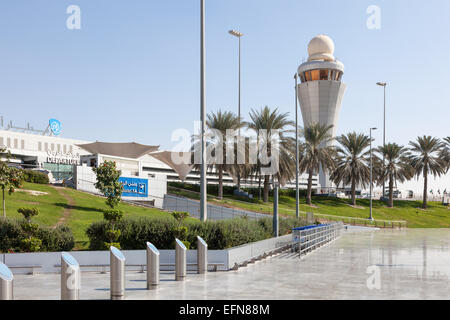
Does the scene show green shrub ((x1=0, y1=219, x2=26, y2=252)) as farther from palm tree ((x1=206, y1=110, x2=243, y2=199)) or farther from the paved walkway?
palm tree ((x1=206, y1=110, x2=243, y2=199))

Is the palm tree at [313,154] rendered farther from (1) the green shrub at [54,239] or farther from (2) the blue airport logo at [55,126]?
(2) the blue airport logo at [55,126]

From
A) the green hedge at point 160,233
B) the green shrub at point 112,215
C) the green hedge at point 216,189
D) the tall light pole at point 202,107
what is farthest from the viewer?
the green hedge at point 216,189

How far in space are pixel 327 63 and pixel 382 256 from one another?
83.4 meters

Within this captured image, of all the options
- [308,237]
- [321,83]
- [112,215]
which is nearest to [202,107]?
[112,215]

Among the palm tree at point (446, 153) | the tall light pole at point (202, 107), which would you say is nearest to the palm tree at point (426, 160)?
the palm tree at point (446, 153)

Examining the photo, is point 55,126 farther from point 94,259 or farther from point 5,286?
point 5,286

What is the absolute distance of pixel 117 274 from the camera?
344 inches

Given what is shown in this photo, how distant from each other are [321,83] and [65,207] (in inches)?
3043

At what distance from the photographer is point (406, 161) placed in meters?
67.6

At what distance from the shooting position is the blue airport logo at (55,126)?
3453 inches

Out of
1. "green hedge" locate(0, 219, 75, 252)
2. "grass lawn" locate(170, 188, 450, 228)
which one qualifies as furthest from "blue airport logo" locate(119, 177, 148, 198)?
"green hedge" locate(0, 219, 75, 252)

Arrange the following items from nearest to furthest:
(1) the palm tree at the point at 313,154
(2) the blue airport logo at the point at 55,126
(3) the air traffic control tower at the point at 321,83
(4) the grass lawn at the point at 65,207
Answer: (4) the grass lawn at the point at 65,207 < (1) the palm tree at the point at 313,154 < (2) the blue airport logo at the point at 55,126 < (3) the air traffic control tower at the point at 321,83

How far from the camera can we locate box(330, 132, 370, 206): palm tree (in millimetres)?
61406

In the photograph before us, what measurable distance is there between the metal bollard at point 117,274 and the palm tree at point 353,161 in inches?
2166
